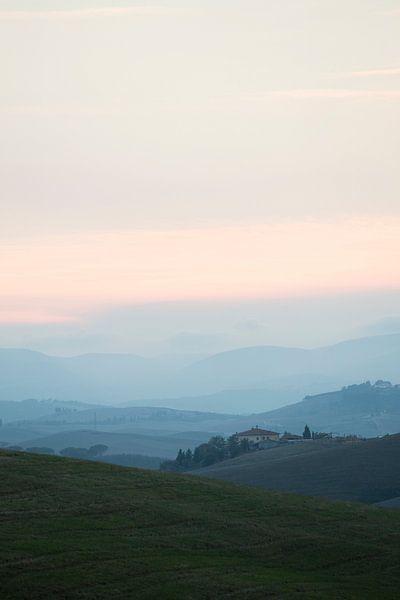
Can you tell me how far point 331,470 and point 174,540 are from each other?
6326 cm

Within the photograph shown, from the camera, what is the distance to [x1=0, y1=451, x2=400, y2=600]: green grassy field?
39.9m

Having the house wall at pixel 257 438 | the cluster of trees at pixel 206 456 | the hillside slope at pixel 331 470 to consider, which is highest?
the house wall at pixel 257 438

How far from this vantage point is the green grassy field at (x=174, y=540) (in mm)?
39906

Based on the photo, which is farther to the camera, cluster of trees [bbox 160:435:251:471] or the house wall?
the house wall

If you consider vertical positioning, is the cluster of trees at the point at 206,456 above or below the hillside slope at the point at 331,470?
above

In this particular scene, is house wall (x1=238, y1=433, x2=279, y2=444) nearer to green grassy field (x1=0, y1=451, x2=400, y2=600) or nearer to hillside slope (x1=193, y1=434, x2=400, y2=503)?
hillside slope (x1=193, y1=434, x2=400, y2=503)

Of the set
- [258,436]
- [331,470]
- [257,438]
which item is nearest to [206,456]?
[257,438]

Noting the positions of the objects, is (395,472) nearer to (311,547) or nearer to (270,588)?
(311,547)

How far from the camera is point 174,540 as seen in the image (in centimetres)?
4694

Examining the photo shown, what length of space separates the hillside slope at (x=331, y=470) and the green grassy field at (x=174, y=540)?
3319 cm

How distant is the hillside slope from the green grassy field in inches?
1307

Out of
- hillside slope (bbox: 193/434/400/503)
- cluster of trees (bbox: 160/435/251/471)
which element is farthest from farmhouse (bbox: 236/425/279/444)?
hillside slope (bbox: 193/434/400/503)

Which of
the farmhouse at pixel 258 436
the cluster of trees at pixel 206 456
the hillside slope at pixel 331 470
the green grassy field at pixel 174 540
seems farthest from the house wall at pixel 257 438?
the green grassy field at pixel 174 540

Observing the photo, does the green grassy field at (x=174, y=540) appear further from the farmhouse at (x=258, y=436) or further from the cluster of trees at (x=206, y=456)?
the farmhouse at (x=258, y=436)
